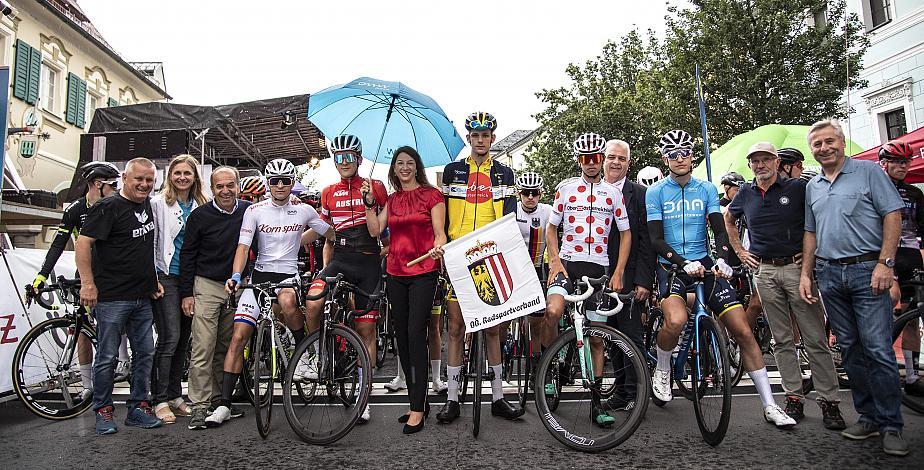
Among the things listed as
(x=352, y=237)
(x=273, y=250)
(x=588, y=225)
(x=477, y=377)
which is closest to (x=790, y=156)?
(x=588, y=225)

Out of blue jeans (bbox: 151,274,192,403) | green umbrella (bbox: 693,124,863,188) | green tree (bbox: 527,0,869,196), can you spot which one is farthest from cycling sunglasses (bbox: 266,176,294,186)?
green tree (bbox: 527,0,869,196)

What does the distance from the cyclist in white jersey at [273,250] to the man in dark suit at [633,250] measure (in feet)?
8.63

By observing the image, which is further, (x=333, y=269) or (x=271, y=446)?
(x=333, y=269)

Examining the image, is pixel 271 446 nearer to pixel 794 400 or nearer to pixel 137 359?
pixel 137 359

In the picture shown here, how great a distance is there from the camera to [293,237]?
5141 millimetres

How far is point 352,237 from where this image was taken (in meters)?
5.09

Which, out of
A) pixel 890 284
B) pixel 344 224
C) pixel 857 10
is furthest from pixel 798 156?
pixel 857 10

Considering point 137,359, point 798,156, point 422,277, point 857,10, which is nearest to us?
point 422,277

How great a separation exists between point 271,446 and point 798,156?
16.7 ft

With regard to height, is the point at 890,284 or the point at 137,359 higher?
the point at 890,284

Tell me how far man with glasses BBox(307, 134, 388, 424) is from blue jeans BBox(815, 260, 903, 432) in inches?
140

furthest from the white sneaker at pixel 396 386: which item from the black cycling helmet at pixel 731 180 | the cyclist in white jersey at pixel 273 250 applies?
the black cycling helmet at pixel 731 180

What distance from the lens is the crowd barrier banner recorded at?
4.98 m

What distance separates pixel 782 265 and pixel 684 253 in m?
0.87
